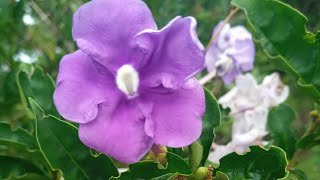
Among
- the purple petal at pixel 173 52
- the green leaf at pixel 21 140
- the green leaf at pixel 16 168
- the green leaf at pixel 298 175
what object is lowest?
the green leaf at pixel 298 175

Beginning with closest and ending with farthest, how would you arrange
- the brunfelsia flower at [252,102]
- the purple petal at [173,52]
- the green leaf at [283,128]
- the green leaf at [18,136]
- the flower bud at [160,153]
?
the purple petal at [173,52], the flower bud at [160,153], the green leaf at [18,136], the green leaf at [283,128], the brunfelsia flower at [252,102]

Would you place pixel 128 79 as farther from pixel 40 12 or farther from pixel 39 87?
→ pixel 40 12

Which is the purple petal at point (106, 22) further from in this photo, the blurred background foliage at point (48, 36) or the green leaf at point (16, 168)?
the blurred background foliage at point (48, 36)

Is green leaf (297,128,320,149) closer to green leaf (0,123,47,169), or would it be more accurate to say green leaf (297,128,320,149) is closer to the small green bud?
the small green bud

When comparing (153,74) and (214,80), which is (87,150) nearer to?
(153,74)

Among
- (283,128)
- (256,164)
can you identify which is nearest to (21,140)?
(256,164)

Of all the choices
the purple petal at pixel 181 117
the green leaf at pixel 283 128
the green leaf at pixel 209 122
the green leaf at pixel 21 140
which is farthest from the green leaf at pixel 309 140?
the green leaf at pixel 21 140

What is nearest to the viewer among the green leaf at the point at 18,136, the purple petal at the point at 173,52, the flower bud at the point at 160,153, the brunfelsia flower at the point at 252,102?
the purple petal at the point at 173,52
